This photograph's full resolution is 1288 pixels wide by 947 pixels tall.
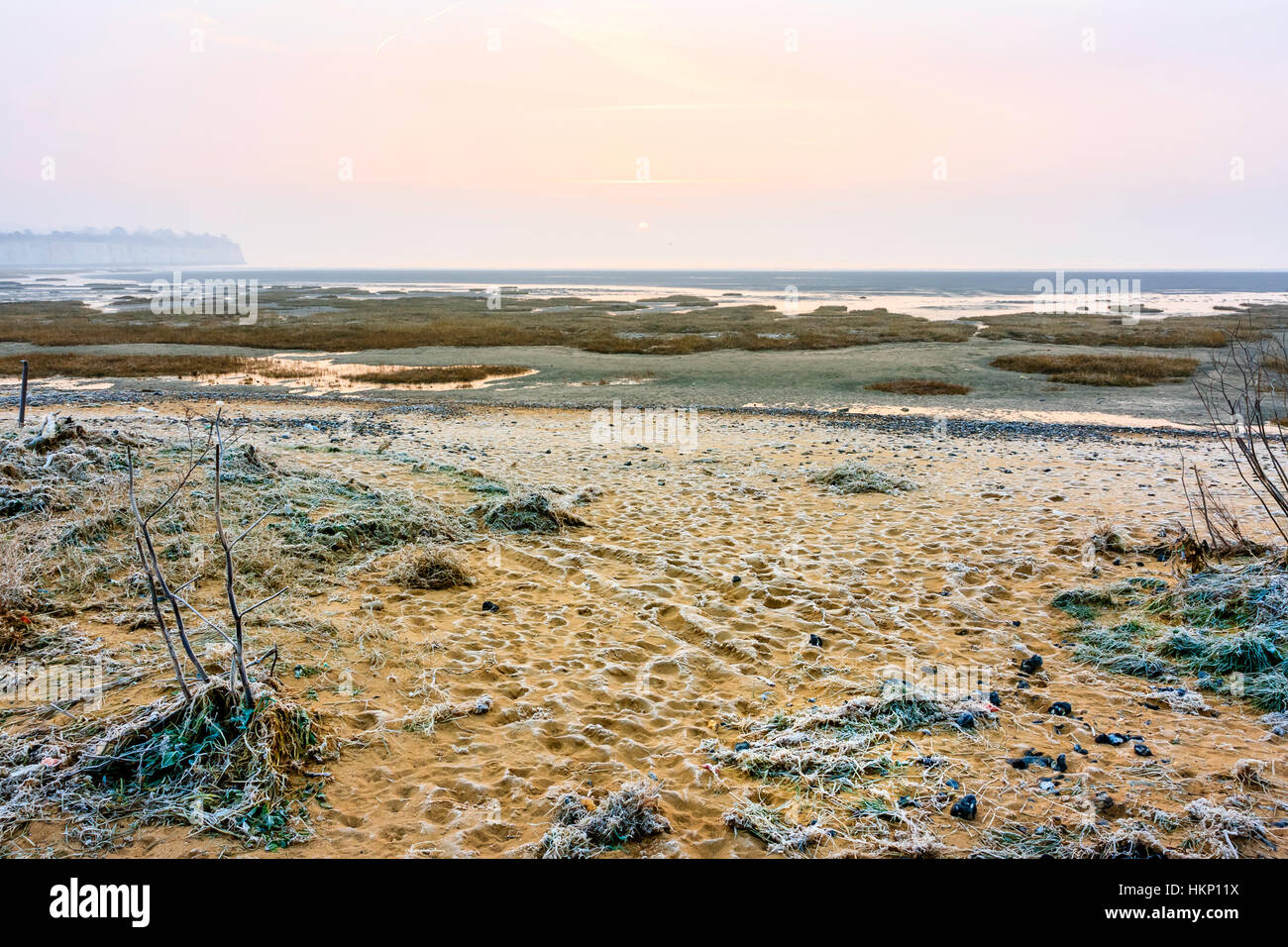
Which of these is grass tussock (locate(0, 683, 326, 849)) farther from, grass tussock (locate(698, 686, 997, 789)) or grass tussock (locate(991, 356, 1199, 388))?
grass tussock (locate(991, 356, 1199, 388))

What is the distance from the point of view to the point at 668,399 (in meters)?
23.6

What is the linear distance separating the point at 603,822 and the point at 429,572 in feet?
15.0

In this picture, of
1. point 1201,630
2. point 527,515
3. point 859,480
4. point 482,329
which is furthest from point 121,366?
point 1201,630

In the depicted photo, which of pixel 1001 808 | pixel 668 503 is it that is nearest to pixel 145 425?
pixel 668 503

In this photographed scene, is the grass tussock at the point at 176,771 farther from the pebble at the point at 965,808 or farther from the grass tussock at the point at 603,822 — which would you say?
the pebble at the point at 965,808

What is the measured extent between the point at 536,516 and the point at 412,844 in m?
6.12

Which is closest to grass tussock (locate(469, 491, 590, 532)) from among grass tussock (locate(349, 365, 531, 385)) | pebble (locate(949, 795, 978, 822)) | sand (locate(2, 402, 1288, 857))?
sand (locate(2, 402, 1288, 857))

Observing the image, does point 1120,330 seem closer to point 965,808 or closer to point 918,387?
point 918,387

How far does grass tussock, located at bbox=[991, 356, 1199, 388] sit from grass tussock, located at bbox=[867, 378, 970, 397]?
5.04 metres

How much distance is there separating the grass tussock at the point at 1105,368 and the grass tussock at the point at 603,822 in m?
28.6

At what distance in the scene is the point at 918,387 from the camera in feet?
84.4

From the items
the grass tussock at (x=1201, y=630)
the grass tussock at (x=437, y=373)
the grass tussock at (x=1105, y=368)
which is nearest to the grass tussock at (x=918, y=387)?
the grass tussock at (x=1105, y=368)

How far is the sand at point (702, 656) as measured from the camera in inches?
168
